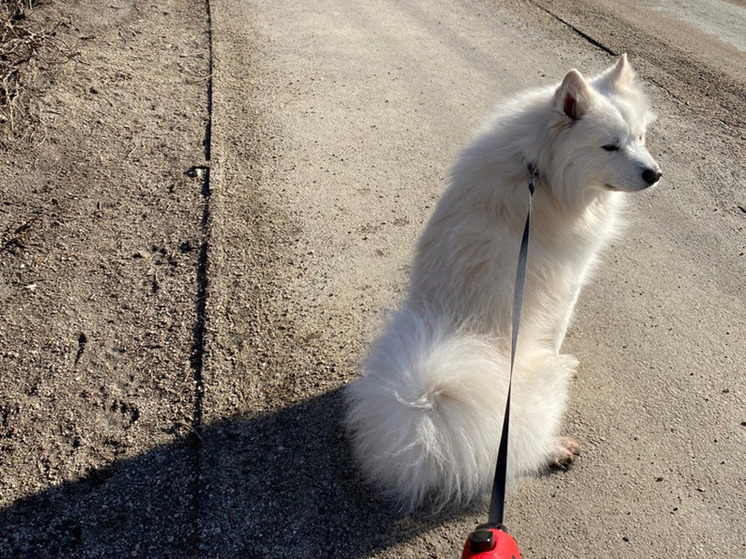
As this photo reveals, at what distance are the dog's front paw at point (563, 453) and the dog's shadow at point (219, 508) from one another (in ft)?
2.29

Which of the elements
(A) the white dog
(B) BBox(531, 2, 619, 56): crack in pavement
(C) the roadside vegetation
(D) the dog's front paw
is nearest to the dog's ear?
(A) the white dog

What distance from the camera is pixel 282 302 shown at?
13.6 feet


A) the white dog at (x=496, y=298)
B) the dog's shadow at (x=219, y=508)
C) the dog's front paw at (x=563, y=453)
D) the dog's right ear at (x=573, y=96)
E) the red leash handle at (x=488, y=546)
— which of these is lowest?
the dog's shadow at (x=219, y=508)

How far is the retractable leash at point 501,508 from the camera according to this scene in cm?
217

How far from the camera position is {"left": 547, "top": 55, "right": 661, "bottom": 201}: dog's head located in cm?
299

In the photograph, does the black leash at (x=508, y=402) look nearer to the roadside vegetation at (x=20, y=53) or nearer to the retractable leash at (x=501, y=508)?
the retractable leash at (x=501, y=508)

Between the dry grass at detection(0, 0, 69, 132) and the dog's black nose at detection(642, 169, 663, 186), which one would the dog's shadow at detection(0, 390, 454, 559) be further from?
the dry grass at detection(0, 0, 69, 132)

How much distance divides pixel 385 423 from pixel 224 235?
2493mm

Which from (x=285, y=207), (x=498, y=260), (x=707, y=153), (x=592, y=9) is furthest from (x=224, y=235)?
(x=592, y=9)

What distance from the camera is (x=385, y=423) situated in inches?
104

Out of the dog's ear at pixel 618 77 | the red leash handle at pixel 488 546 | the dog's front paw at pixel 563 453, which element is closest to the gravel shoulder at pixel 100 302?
the red leash handle at pixel 488 546

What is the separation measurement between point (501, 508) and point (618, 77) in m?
2.33

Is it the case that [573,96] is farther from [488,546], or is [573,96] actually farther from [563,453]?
[488,546]

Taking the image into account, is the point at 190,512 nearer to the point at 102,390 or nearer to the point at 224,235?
the point at 102,390
